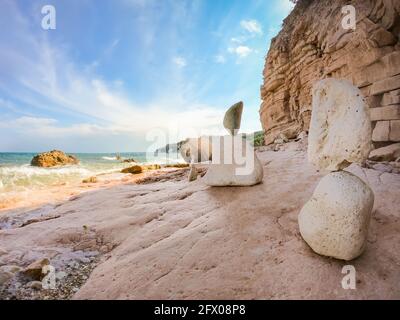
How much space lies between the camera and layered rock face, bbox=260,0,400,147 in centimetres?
478

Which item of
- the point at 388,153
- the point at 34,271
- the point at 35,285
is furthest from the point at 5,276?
the point at 388,153

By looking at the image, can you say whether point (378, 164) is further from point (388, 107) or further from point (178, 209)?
point (178, 209)

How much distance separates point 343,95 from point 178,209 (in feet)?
7.86

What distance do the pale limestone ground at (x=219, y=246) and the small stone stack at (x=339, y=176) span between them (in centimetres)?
17

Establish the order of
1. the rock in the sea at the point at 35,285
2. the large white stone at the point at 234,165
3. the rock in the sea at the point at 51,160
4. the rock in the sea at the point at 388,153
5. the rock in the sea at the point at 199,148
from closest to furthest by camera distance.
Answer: the rock in the sea at the point at 35,285, the large white stone at the point at 234,165, the rock in the sea at the point at 388,153, the rock in the sea at the point at 199,148, the rock in the sea at the point at 51,160

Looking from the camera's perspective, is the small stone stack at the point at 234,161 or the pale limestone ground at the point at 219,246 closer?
the pale limestone ground at the point at 219,246

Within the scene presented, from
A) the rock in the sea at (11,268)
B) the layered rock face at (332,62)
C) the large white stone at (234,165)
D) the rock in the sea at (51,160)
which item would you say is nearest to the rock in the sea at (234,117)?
the large white stone at (234,165)

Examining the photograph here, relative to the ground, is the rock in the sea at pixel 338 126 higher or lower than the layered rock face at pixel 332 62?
lower

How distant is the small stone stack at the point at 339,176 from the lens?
5.81ft

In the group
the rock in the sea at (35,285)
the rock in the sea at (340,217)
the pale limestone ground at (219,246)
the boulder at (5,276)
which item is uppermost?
the rock in the sea at (340,217)

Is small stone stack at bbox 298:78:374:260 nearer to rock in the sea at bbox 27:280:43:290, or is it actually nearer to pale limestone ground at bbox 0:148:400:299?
pale limestone ground at bbox 0:148:400:299

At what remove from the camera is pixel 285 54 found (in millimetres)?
10508

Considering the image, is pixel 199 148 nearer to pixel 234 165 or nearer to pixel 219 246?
pixel 234 165
